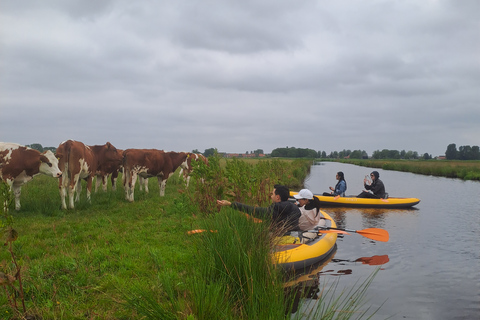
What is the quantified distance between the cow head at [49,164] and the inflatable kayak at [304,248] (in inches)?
300

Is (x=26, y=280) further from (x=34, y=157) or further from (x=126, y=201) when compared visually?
(x=126, y=201)

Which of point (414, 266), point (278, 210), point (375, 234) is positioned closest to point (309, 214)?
point (278, 210)

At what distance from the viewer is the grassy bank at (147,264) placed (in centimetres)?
396

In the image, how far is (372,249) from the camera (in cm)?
986

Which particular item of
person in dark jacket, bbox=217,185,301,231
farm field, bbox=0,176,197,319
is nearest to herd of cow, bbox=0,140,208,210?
farm field, bbox=0,176,197,319

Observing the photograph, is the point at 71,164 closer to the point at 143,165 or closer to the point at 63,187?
the point at 63,187

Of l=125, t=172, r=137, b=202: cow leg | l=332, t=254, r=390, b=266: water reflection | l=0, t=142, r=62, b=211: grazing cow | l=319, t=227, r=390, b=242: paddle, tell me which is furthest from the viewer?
l=125, t=172, r=137, b=202: cow leg

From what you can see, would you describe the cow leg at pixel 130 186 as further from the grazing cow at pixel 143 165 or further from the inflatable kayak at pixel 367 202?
the inflatable kayak at pixel 367 202

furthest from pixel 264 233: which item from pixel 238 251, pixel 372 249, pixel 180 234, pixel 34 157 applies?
pixel 34 157

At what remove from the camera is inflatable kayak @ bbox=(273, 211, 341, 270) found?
700 centimetres

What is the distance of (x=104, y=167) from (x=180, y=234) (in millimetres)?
7938

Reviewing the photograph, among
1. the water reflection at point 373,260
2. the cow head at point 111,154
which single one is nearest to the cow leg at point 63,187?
the cow head at point 111,154

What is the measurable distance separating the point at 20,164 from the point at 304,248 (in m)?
8.73

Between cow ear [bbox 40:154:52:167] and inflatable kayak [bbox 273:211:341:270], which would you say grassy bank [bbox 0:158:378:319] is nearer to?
inflatable kayak [bbox 273:211:341:270]
